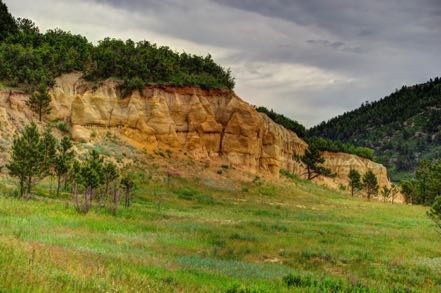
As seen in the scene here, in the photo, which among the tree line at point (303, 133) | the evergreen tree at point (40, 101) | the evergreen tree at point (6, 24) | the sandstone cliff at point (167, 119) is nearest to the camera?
the evergreen tree at point (40, 101)

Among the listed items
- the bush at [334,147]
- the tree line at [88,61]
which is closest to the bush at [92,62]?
the tree line at [88,61]

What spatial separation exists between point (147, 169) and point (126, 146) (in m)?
5.70

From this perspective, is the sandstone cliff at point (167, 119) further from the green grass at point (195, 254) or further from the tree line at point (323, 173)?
the tree line at point (323, 173)

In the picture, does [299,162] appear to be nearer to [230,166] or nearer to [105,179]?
[230,166]

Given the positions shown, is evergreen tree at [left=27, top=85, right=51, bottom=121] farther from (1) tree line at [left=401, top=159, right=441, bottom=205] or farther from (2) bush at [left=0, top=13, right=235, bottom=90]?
(1) tree line at [left=401, top=159, right=441, bottom=205]

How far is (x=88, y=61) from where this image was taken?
243ft

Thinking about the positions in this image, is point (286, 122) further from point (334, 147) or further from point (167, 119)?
point (167, 119)

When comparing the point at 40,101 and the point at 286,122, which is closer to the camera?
the point at 40,101

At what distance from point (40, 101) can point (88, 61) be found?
1575cm

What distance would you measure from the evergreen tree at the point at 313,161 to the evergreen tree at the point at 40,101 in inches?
2565

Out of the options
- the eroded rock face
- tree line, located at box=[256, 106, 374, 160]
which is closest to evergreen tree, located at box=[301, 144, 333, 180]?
tree line, located at box=[256, 106, 374, 160]

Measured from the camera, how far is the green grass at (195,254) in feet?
36.0

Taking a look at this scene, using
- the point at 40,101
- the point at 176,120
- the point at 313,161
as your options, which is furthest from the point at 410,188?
the point at 40,101

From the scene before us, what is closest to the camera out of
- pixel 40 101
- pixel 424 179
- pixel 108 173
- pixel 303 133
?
pixel 108 173
